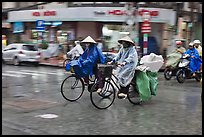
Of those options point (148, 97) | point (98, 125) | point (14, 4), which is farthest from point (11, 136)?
point (14, 4)

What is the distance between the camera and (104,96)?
8.99 meters

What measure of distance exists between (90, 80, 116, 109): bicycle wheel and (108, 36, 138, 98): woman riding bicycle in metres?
0.24

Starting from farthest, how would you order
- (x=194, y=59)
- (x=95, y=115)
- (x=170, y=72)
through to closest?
(x=170, y=72), (x=194, y=59), (x=95, y=115)

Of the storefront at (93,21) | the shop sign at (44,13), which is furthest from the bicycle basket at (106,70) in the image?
the shop sign at (44,13)

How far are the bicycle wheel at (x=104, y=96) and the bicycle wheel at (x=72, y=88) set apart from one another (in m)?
0.55

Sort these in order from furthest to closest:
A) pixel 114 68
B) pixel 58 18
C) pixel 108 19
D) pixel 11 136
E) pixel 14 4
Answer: pixel 14 4, pixel 58 18, pixel 108 19, pixel 114 68, pixel 11 136

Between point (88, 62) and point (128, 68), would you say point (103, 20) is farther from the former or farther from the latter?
point (128, 68)

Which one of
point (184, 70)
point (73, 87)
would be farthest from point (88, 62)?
point (184, 70)

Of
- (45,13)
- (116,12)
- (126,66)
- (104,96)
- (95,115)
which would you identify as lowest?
(95,115)

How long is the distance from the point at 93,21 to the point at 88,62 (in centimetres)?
1680

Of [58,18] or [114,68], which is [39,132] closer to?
[114,68]

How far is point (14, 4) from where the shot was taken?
34.0 metres

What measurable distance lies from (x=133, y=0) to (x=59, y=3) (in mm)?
9419

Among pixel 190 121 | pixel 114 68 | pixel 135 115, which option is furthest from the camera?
pixel 114 68
